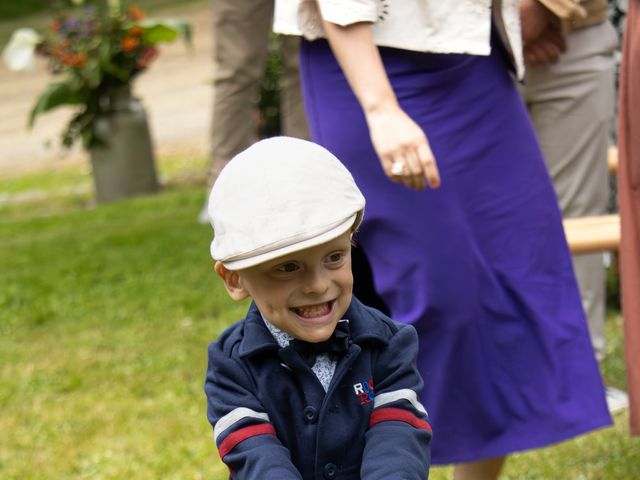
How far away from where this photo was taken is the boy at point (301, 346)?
204 cm

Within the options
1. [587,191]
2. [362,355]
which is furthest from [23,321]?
[362,355]

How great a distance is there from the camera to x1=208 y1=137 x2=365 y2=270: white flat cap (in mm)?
2012

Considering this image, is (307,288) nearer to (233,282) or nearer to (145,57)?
(233,282)

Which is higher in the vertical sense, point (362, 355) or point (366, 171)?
point (362, 355)

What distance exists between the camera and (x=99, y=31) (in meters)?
9.29

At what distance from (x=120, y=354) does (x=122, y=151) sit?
4.32 meters

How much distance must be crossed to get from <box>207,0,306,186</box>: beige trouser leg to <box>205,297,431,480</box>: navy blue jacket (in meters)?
4.12

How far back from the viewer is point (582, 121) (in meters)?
4.34

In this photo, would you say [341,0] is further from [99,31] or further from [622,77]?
[99,31]

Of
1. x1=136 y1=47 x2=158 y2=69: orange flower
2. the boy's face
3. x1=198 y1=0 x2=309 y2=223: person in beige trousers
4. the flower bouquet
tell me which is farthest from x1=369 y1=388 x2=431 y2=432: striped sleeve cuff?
x1=136 y1=47 x2=158 y2=69: orange flower

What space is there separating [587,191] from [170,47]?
17976 mm

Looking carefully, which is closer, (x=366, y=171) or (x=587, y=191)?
(x=366, y=171)

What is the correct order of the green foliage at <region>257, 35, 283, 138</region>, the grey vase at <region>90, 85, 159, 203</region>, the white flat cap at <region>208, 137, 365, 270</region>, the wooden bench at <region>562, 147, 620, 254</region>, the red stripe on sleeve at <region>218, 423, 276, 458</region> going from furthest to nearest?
the grey vase at <region>90, 85, 159, 203</region>, the green foliage at <region>257, 35, 283, 138</region>, the wooden bench at <region>562, 147, 620, 254</region>, the red stripe on sleeve at <region>218, 423, 276, 458</region>, the white flat cap at <region>208, 137, 365, 270</region>

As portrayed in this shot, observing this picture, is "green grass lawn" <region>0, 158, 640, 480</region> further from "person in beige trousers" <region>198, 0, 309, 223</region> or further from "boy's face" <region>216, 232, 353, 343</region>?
"boy's face" <region>216, 232, 353, 343</region>
